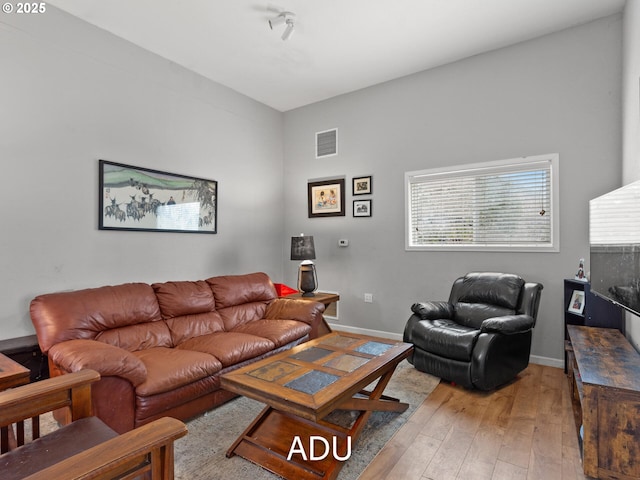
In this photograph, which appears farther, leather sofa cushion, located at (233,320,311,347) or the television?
leather sofa cushion, located at (233,320,311,347)

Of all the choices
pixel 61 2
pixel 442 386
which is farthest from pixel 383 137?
pixel 61 2

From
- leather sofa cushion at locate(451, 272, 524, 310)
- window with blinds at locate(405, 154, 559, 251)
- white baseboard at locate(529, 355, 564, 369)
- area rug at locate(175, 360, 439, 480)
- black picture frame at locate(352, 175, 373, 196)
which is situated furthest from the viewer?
black picture frame at locate(352, 175, 373, 196)

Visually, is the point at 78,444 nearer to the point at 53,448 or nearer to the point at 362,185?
the point at 53,448

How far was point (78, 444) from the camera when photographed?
1388 mm

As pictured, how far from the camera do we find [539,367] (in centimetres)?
336

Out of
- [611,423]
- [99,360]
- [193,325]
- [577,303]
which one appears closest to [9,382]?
[99,360]

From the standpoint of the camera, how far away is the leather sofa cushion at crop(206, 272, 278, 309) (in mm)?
3568

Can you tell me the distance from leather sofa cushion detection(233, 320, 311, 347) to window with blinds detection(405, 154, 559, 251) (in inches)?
66.9

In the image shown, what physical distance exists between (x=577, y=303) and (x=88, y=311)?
394 centimetres

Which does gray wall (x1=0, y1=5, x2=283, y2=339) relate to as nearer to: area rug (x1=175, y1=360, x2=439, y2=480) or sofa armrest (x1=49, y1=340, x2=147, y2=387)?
sofa armrest (x1=49, y1=340, x2=147, y2=387)

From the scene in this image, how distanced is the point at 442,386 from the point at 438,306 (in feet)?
2.48

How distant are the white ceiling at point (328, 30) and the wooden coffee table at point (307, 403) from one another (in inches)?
111

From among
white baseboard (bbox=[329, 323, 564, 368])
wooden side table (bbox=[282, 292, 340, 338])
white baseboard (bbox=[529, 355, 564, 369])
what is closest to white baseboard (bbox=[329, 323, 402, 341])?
white baseboard (bbox=[329, 323, 564, 368])

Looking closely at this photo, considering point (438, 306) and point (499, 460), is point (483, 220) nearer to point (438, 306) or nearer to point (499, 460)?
point (438, 306)
